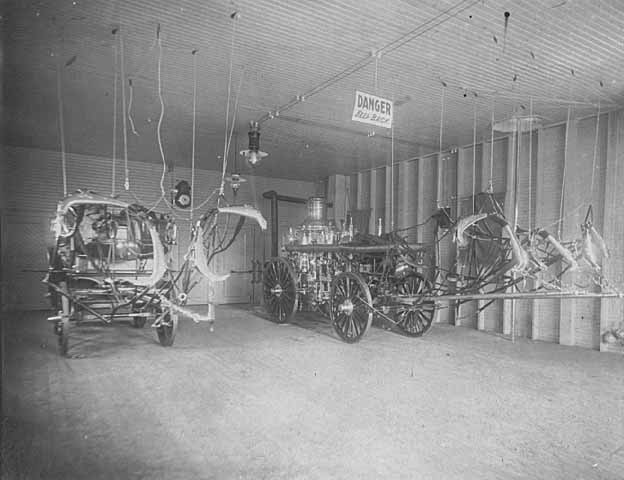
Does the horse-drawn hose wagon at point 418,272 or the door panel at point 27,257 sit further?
the door panel at point 27,257

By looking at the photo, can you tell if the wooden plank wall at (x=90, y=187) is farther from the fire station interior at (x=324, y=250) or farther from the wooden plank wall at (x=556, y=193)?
the wooden plank wall at (x=556, y=193)

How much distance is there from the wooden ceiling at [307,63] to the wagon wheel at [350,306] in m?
2.87

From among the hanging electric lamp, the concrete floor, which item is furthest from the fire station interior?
the hanging electric lamp

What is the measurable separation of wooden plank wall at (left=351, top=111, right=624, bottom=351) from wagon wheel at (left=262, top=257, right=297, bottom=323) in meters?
3.17

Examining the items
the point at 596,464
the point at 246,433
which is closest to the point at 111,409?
the point at 246,433

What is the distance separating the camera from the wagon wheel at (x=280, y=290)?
821 cm

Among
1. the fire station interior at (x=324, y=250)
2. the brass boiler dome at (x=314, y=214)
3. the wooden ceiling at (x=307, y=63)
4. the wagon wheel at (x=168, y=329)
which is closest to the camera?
the fire station interior at (x=324, y=250)

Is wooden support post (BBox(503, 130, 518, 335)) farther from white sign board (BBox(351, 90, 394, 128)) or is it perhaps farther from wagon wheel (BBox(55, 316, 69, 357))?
wagon wheel (BBox(55, 316, 69, 357))

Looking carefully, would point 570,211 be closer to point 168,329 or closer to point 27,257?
point 168,329

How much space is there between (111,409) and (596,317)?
22.7 feet

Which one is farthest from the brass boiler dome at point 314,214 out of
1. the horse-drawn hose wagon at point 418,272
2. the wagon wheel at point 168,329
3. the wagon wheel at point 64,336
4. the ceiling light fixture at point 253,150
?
the wagon wheel at point 64,336

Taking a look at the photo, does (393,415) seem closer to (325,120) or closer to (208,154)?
(325,120)

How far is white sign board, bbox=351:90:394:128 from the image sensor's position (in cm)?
514

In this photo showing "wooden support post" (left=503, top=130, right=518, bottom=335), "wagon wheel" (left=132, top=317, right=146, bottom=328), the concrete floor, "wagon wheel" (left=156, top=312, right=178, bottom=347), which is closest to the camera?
the concrete floor
